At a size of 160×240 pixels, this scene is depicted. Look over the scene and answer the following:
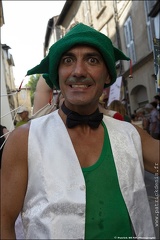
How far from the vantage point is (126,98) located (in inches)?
621

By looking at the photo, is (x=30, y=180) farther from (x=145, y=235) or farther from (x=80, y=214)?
(x=145, y=235)

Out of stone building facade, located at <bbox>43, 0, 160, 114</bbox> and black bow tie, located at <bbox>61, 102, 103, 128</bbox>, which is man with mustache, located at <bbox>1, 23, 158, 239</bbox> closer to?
black bow tie, located at <bbox>61, 102, 103, 128</bbox>

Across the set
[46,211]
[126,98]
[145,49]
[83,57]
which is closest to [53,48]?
[83,57]

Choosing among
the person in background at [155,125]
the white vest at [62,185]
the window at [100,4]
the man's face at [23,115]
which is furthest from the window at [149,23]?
the white vest at [62,185]

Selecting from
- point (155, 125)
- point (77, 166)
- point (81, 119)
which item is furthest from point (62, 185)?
point (155, 125)

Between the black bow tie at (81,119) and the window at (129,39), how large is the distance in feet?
45.0

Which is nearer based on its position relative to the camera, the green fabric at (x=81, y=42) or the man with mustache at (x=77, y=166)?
the man with mustache at (x=77, y=166)

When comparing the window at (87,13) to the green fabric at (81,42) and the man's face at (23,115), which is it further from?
the green fabric at (81,42)

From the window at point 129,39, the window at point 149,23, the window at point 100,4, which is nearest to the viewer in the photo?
the window at point 149,23

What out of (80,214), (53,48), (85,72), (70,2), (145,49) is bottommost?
(80,214)

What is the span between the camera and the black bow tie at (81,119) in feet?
4.66

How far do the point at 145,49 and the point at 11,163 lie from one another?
12.8 meters

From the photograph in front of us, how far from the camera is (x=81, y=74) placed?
1341 mm

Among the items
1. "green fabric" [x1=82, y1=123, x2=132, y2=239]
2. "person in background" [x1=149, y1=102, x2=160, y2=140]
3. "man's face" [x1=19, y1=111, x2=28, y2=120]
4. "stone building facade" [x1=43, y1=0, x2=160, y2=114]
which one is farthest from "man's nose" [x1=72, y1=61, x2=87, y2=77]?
Result: "stone building facade" [x1=43, y1=0, x2=160, y2=114]
